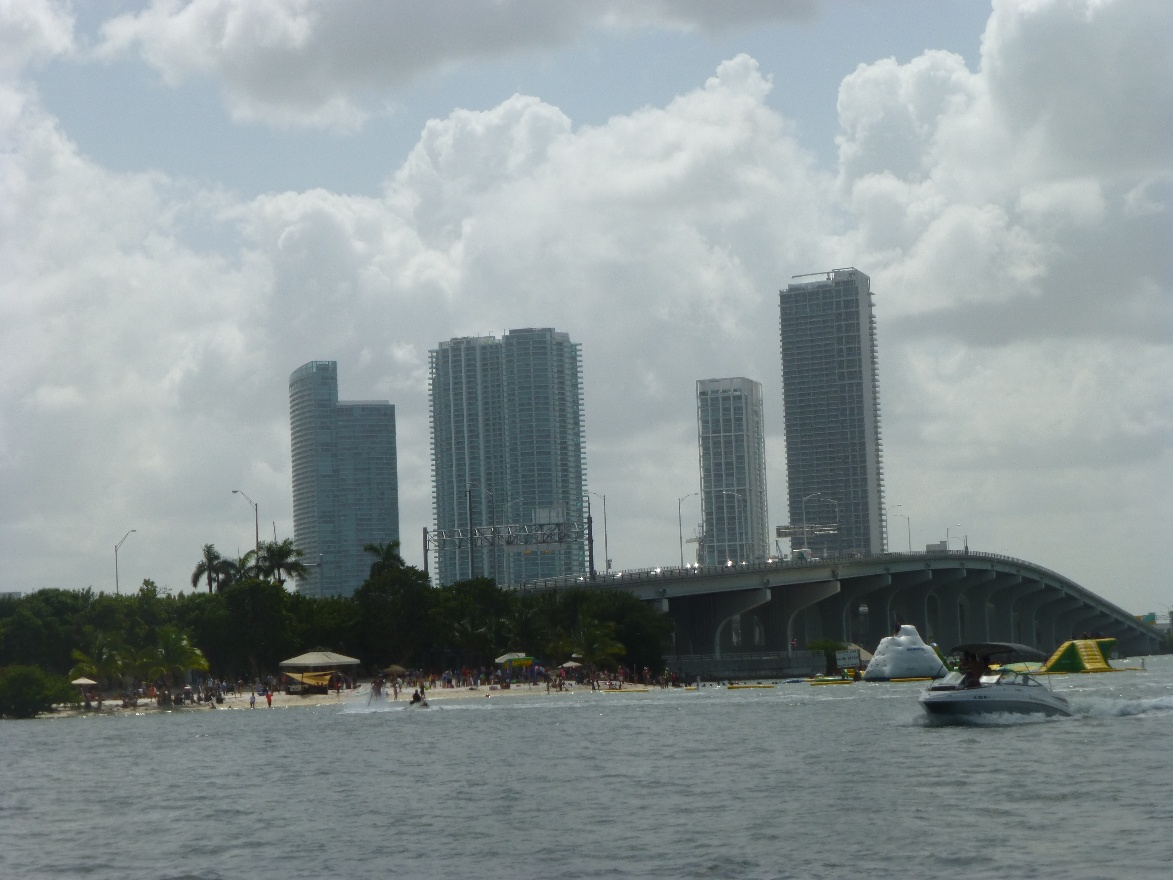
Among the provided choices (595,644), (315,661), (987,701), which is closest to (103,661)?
(315,661)

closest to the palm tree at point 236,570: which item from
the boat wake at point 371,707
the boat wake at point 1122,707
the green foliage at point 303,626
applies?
the green foliage at point 303,626

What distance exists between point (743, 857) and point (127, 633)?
8672 centimetres

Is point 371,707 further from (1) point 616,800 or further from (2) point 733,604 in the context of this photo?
(2) point 733,604

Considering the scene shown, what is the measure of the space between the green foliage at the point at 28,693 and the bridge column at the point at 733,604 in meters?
80.9

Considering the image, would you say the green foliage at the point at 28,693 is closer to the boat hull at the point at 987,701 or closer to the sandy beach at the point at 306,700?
the sandy beach at the point at 306,700

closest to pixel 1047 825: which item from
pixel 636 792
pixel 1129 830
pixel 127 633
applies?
pixel 1129 830

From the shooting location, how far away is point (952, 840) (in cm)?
3078

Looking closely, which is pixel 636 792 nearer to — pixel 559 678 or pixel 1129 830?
pixel 1129 830

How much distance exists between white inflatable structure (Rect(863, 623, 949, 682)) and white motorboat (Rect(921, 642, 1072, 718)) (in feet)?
199

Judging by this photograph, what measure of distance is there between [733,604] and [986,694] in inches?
4500

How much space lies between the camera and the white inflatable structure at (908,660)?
122 m

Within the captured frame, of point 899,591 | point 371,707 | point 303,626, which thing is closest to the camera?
point 371,707

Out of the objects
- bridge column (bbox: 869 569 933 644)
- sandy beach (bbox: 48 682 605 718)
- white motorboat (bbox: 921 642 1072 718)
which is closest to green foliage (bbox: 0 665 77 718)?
sandy beach (bbox: 48 682 605 718)

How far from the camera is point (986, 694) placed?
2288 inches
